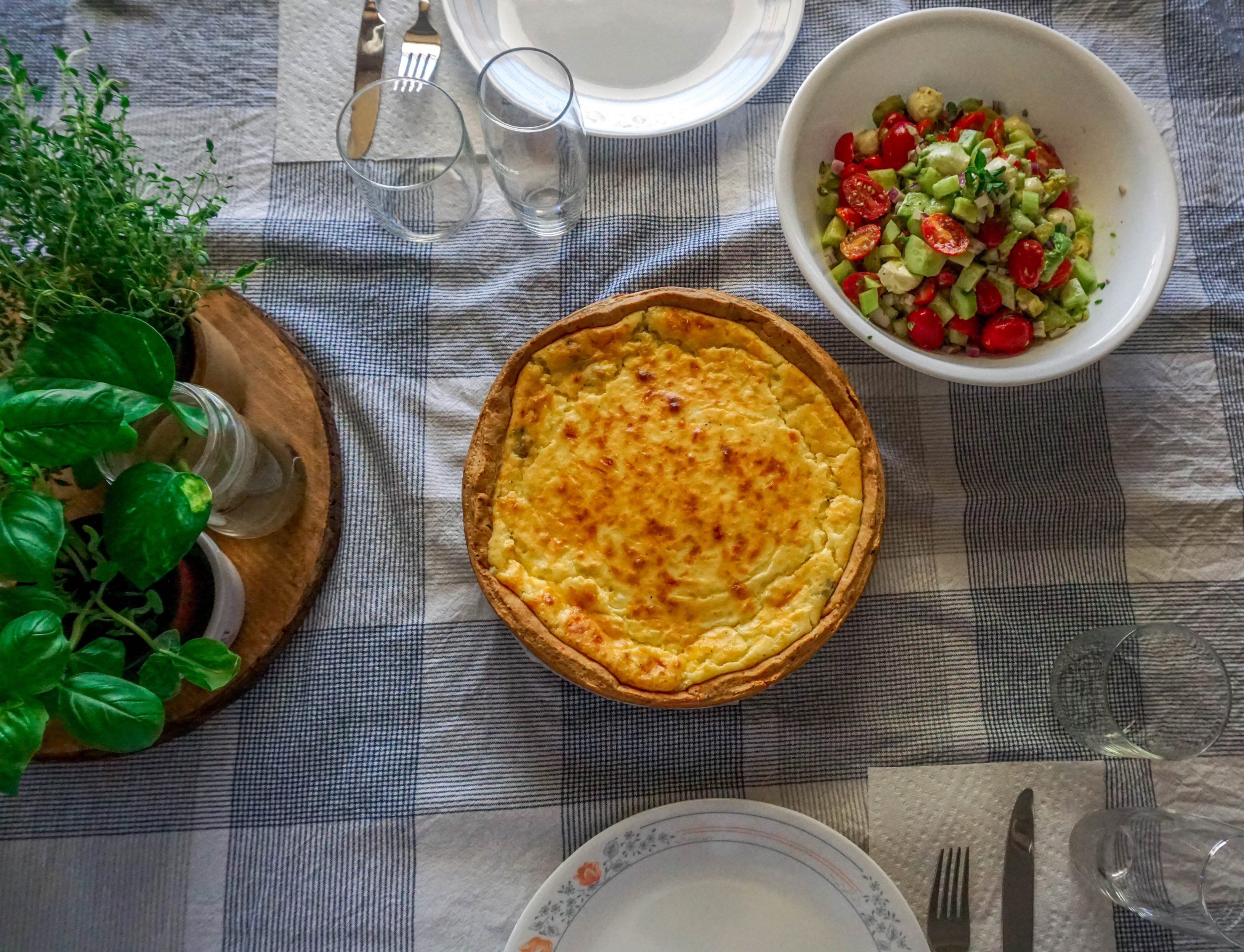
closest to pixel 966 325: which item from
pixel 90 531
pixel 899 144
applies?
pixel 899 144

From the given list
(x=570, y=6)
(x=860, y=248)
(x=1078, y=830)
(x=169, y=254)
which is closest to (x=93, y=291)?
(x=169, y=254)

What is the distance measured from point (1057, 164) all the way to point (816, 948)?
1613 millimetres

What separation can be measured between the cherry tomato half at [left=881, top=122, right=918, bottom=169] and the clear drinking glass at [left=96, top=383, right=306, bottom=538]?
1326mm

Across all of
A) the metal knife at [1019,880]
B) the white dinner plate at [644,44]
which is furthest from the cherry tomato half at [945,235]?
the metal knife at [1019,880]

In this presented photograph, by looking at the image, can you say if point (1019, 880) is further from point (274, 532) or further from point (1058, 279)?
point (274, 532)

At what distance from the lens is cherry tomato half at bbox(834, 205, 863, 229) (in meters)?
1.75

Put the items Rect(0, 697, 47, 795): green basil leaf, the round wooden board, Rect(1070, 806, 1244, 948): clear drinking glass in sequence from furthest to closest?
the round wooden board
Rect(1070, 806, 1244, 948): clear drinking glass
Rect(0, 697, 47, 795): green basil leaf

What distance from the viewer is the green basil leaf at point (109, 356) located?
1.08 m

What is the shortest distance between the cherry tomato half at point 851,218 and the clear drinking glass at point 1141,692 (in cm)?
93

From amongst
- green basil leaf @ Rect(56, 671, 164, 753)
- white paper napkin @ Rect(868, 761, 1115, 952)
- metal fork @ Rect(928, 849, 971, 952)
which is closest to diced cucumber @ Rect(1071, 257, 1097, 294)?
white paper napkin @ Rect(868, 761, 1115, 952)

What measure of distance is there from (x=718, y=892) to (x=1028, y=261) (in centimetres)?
130

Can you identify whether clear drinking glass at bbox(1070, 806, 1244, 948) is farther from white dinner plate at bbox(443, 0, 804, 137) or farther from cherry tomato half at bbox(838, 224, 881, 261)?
white dinner plate at bbox(443, 0, 804, 137)

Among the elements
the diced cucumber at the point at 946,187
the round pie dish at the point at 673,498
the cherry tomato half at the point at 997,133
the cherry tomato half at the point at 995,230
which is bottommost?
the round pie dish at the point at 673,498

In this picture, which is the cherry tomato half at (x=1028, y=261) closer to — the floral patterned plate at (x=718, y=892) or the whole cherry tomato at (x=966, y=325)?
the whole cherry tomato at (x=966, y=325)
